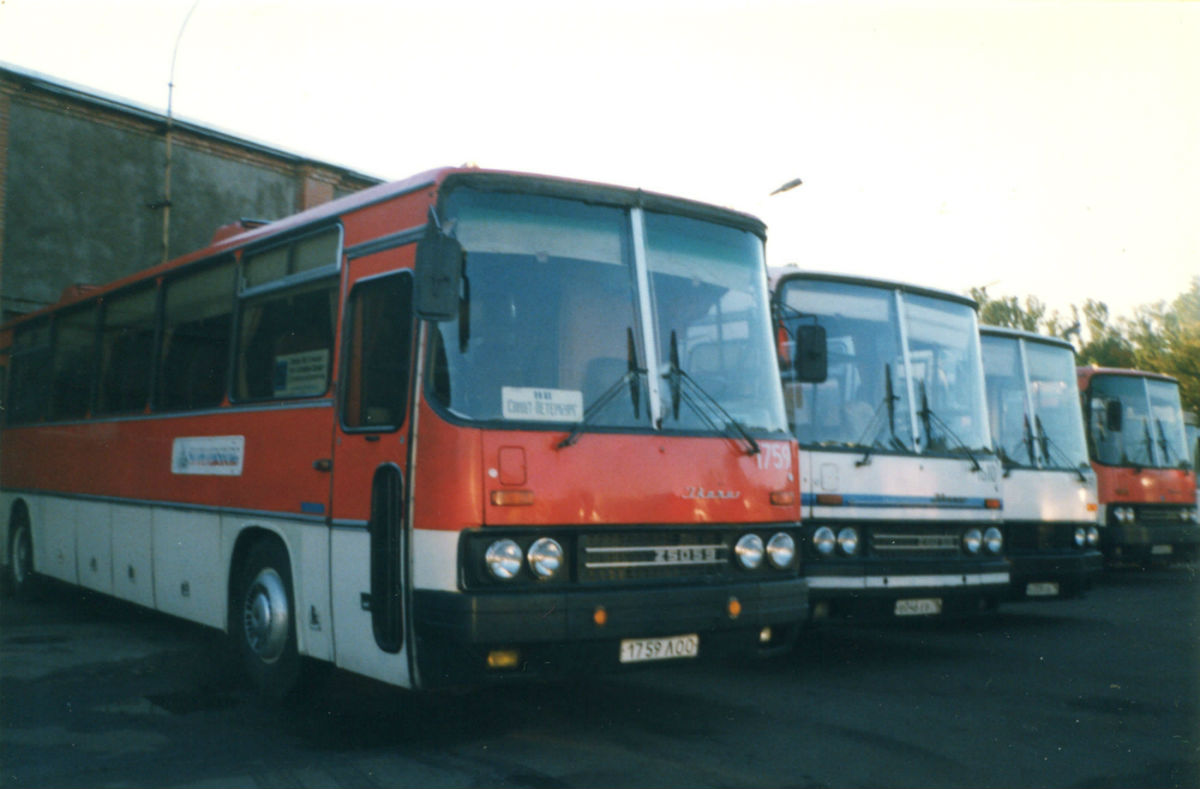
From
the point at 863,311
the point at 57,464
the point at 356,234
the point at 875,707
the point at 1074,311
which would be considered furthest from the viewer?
the point at 1074,311

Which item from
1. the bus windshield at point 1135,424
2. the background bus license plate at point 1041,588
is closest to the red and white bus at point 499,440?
the background bus license plate at point 1041,588

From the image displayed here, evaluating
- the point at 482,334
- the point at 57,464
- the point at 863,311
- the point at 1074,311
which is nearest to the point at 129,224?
the point at 57,464

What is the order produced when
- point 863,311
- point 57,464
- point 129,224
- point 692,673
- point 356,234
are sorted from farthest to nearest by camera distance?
point 129,224 → point 57,464 → point 863,311 → point 692,673 → point 356,234

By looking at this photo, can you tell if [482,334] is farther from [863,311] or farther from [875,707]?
[863,311]

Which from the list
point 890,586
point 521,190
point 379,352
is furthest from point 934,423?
point 379,352

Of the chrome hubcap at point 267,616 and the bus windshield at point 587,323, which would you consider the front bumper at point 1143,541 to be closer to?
the bus windshield at point 587,323

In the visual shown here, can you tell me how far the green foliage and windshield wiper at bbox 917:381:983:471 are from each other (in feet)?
73.8

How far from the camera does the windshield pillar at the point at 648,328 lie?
609 centimetres

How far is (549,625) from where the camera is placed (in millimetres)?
5438

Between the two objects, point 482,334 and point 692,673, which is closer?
point 482,334

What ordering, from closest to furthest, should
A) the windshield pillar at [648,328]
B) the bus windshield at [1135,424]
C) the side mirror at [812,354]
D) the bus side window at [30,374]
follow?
the windshield pillar at [648,328]
the side mirror at [812,354]
the bus side window at [30,374]
the bus windshield at [1135,424]

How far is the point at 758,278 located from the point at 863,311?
2.51m

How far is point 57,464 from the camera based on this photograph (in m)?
11.9

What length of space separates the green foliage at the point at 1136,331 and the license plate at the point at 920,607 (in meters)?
23.3
